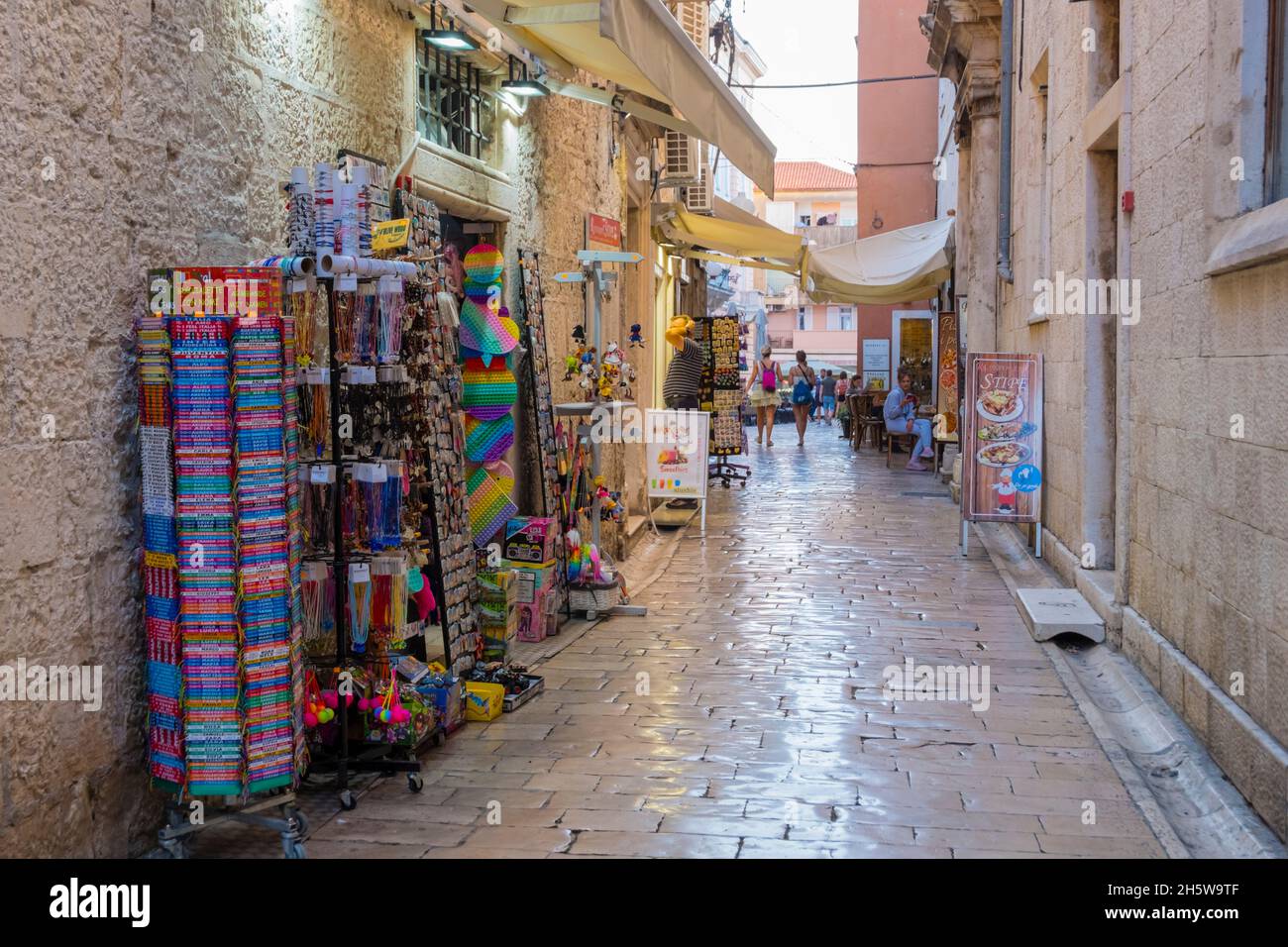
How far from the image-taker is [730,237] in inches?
604

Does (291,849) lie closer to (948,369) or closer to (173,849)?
(173,849)

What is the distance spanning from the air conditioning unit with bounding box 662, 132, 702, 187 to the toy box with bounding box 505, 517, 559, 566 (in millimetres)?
8813

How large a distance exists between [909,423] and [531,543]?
13.1 metres

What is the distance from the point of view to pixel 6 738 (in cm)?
342

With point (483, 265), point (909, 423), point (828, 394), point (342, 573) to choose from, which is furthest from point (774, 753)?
point (828, 394)

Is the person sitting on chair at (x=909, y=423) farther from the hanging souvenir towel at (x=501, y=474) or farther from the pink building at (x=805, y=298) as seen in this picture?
the pink building at (x=805, y=298)

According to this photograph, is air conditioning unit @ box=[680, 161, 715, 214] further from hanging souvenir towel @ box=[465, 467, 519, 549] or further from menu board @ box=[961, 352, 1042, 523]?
hanging souvenir towel @ box=[465, 467, 519, 549]

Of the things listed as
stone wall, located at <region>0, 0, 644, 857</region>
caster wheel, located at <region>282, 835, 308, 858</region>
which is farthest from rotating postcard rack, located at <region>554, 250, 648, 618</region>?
caster wheel, located at <region>282, 835, 308, 858</region>

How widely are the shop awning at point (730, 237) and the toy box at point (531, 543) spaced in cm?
783

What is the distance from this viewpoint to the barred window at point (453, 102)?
683 centimetres

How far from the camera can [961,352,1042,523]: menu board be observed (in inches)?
380

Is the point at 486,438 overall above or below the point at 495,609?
above

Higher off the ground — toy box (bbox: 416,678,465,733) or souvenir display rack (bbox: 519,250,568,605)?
souvenir display rack (bbox: 519,250,568,605)
